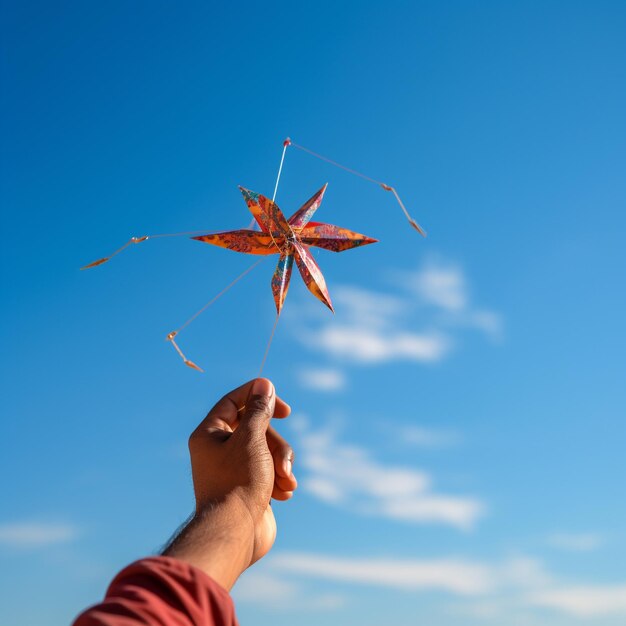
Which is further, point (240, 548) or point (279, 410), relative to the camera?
point (279, 410)

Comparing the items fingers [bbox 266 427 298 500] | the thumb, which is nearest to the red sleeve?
the thumb

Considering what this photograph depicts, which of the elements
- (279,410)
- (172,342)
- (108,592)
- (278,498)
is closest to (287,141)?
(172,342)

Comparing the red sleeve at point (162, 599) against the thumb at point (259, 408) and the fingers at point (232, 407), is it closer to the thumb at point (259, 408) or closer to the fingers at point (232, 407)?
the thumb at point (259, 408)

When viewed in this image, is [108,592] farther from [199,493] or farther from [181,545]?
[199,493]

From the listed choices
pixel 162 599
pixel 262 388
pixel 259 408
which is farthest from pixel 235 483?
pixel 162 599

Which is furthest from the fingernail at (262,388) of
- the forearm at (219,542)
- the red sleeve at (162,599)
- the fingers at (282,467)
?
the red sleeve at (162,599)

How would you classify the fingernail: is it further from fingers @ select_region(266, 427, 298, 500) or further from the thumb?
fingers @ select_region(266, 427, 298, 500)

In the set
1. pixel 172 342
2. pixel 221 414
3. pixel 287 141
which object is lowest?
pixel 221 414
